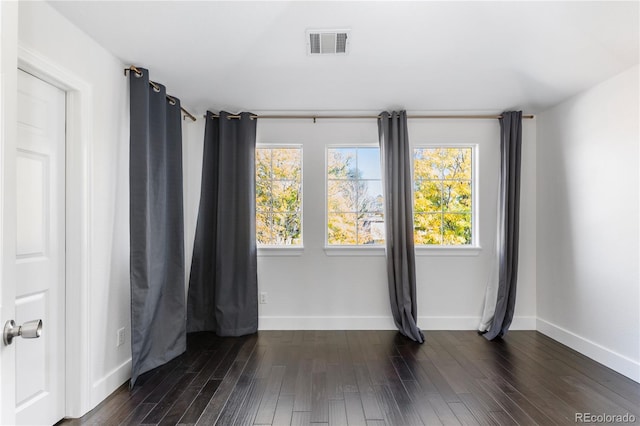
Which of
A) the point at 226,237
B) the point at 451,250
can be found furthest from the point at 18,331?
the point at 451,250

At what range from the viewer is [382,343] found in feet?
11.3

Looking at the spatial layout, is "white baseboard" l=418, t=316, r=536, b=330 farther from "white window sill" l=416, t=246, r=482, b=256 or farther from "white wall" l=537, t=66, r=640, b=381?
"white window sill" l=416, t=246, r=482, b=256


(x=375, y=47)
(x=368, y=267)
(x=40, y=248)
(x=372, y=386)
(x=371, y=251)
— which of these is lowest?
(x=372, y=386)

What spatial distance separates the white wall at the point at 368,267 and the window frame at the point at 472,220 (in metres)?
0.04

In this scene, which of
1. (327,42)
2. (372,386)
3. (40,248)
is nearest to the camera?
(40,248)

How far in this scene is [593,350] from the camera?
305cm

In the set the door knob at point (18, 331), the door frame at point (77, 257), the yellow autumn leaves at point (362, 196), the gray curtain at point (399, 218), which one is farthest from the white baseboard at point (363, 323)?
the door knob at point (18, 331)

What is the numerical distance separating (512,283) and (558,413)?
1.64 m

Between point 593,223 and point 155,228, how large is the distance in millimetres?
3747

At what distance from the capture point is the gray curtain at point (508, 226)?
3.66m

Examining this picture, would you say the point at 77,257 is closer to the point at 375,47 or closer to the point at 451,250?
the point at 375,47

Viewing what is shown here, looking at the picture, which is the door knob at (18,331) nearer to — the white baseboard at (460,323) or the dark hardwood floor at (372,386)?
the dark hardwood floor at (372,386)

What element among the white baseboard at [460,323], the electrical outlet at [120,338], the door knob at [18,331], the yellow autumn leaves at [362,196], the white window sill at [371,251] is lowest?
the white baseboard at [460,323]

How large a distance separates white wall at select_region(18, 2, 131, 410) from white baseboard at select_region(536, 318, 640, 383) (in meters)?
3.83
